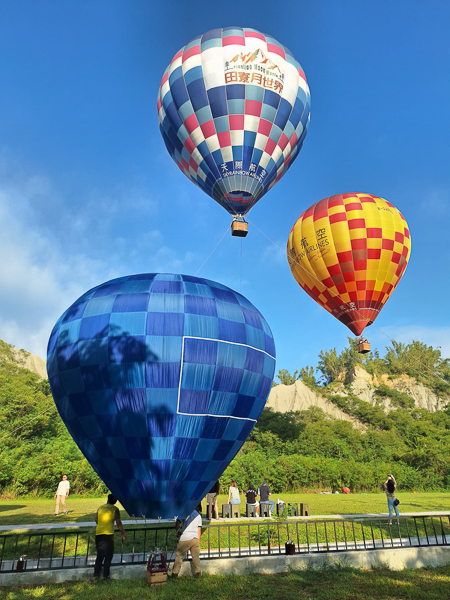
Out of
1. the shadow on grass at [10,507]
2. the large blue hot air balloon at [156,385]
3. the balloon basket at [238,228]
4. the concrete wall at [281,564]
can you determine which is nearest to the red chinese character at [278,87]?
the balloon basket at [238,228]

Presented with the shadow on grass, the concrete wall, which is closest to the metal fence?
the concrete wall

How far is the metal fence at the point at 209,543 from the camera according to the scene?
10.5 m

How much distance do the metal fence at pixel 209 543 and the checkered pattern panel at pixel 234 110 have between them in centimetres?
1444

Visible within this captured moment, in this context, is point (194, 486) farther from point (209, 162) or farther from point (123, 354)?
point (209, 162)

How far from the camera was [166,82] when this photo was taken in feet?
76.4

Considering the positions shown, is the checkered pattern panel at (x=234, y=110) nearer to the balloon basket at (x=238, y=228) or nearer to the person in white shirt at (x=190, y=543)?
the balloon basket at (x=238, y=228)

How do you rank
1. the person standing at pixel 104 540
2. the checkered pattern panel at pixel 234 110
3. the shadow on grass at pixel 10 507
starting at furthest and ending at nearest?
the checkered pattern panel at pixel 234 110
the shadow on grass at pixel 10 507
the person standing at pixel 104 540

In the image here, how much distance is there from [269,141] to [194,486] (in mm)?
16353

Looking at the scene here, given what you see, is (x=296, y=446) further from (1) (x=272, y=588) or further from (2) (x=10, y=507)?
(1) (x=272, y=588)

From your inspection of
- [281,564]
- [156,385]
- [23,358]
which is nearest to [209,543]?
[281,564]

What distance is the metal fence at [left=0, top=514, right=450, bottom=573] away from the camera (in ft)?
34.5

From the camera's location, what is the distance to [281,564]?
10.5 metres

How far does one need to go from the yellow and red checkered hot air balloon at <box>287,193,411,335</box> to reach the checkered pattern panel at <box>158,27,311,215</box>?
616cm

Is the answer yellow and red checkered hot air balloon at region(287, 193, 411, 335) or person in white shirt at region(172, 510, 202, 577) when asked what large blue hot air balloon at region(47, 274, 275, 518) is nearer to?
person in white shirt at region(172, 510, 202, 577)
